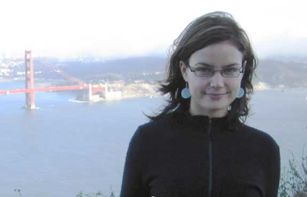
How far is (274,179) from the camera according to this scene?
2.57ft

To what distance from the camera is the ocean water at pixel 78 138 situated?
3.74 metres

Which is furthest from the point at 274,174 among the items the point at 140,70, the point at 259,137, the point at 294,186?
the point at 140,70

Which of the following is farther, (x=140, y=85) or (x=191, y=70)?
(x=140, y=85)

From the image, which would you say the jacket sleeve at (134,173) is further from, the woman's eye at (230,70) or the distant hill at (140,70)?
the distant hill at (140,70)

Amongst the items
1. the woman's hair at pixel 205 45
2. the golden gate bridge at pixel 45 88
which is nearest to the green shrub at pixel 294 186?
the woman's hair at pixel 205 45

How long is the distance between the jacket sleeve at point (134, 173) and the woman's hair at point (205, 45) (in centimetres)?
9

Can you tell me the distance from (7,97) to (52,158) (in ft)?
19.7

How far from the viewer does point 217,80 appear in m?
0.73

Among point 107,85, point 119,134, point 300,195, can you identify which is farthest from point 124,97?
point 300,195

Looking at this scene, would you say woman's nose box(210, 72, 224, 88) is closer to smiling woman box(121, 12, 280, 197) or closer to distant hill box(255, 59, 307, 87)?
smiling woman box(121, 12, 280, 197)

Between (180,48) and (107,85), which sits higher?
(180,48)

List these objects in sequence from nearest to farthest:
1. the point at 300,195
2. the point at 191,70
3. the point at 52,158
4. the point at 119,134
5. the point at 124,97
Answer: the point at 191,70, the point at 300,195, the point at 52,158, the point at 119,134, the point at 124,97

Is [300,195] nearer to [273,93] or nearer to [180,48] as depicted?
[180,48]

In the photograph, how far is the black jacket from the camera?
732 mm
